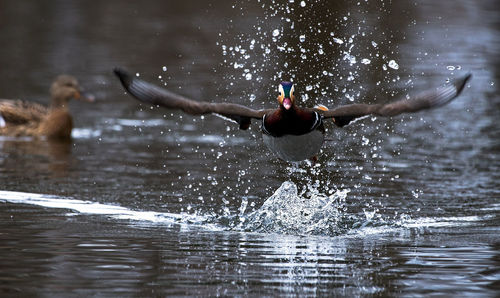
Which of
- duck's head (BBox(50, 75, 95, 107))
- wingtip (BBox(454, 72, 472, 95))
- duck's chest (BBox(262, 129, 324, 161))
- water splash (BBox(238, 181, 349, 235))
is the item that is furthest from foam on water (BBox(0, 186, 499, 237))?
duck's head (BBox(50, 75, 95, 107))

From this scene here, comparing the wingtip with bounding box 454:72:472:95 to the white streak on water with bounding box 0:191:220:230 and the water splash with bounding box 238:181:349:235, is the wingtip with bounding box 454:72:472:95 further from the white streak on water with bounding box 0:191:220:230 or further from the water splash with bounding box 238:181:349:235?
the white streak on water with bounding box 0:191:220:230

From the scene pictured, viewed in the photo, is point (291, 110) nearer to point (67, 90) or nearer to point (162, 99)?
point (162, 99)

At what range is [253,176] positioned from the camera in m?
11.3

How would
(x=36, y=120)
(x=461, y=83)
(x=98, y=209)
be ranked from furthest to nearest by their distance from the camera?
1. (x=36, y=120)
2. (x=98, y=209)
3. (x=461, y=83)

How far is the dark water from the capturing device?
23.4ft

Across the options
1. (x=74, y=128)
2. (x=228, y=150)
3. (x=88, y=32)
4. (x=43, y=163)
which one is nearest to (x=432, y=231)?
(x=228, y=150)

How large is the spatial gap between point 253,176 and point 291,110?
2.30 m

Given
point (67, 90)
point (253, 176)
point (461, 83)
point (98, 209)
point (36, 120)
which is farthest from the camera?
point (67, 90)

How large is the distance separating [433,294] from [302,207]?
9.73 ft

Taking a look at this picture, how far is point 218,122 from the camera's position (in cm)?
1489

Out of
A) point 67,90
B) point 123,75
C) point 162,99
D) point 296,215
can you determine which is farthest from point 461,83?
point 67,90

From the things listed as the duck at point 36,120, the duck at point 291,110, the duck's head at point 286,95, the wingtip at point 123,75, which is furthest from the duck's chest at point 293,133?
the duck at point 36,120

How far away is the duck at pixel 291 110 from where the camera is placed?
8875 mm

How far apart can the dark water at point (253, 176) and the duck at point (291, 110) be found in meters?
0.58
